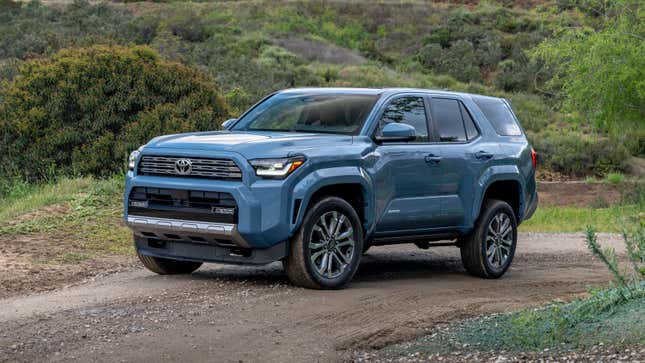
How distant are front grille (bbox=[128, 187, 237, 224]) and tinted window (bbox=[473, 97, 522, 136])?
3.91 meters

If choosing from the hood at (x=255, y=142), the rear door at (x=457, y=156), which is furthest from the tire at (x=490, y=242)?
the hood at (x=255, y=142)

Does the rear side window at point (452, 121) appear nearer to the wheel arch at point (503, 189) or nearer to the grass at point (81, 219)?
the wheel arch at point (503, 189)

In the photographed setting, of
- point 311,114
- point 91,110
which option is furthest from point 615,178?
point 311,114

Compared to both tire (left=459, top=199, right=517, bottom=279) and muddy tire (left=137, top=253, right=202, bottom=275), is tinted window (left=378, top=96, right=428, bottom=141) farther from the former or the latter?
muddy tire (left=137, top=253, right=202, bottom=275)

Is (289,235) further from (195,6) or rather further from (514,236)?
(195,6)

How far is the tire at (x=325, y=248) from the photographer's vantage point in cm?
990

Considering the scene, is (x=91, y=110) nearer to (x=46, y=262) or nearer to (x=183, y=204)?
(x=46, y=262)

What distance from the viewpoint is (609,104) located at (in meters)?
27.6

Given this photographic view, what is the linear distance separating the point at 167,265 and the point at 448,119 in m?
3.39

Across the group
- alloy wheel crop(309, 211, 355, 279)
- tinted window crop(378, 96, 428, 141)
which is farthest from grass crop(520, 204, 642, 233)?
alloy wheel crop(309, 211, 355, 279)

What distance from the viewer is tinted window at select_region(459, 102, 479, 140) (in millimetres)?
12070

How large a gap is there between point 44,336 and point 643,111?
22.5m

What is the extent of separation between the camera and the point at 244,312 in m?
9.06

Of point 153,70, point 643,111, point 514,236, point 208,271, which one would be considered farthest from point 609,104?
point 208,271
